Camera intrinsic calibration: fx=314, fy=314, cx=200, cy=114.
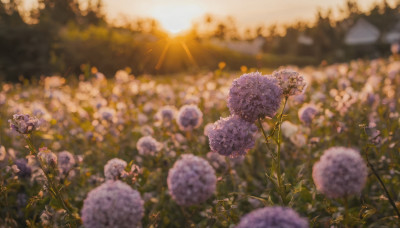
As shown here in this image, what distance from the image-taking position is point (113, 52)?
64.7 ft

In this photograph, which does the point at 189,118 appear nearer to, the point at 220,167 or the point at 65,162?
the point at 220,167

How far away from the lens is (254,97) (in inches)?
79.5

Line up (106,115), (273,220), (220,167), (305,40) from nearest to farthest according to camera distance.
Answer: (273,220) < (220,167) < (106,115) < (305,40)

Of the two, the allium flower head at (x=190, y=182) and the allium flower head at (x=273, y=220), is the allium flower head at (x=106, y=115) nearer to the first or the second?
the allium flower head at (x=190, y=182)

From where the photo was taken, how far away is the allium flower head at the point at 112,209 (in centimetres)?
155

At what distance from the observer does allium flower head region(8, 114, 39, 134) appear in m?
2.29

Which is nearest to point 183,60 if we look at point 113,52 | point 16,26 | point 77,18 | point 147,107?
point 113,52

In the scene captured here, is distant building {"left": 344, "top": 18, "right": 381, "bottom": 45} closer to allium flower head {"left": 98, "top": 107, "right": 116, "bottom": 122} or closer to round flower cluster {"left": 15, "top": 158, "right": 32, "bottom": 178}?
allium flower head {"left": 98, "top": 107, "right": 116, "bottom": 122}

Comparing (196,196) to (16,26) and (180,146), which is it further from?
(16,26)

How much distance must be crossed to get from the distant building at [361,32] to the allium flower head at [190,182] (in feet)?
212

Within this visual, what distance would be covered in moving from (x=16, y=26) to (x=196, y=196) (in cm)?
2105

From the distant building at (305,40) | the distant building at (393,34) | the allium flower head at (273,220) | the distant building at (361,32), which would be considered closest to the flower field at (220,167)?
the allium flower head at (273,220)

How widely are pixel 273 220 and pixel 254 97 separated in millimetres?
869

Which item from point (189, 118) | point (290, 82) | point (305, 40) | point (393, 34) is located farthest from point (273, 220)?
point (305, 40)
